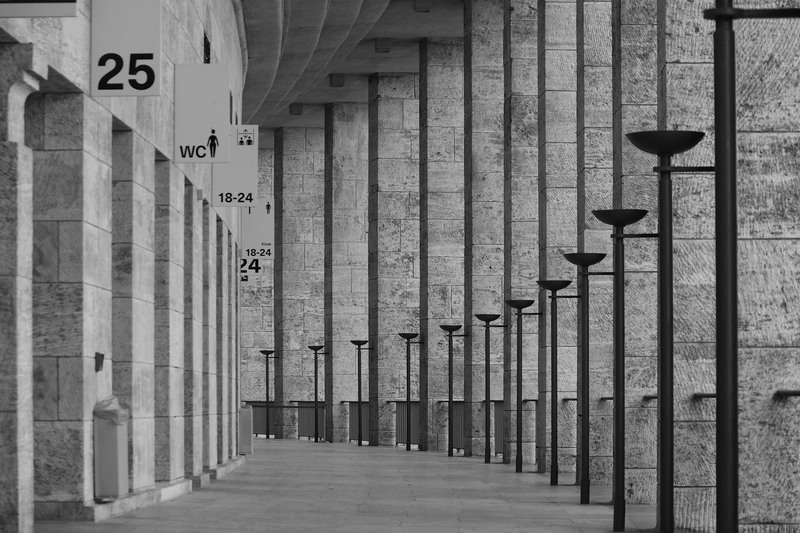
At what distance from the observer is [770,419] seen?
1235 centimetres

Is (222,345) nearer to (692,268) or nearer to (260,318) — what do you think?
(692,268)

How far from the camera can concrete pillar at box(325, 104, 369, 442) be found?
4806 centimetres

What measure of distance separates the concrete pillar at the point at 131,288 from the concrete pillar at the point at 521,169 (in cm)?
1462

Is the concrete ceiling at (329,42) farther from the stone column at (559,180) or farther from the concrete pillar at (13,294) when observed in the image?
the concrete pillar at (13,294)

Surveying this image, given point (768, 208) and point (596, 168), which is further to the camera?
point (596, 168)

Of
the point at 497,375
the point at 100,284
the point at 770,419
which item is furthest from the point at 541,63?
the point at 770,419

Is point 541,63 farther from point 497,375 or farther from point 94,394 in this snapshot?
point 94,394

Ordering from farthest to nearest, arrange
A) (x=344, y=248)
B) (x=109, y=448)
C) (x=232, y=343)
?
1. (x=344, y=248)
2. (x=232, y=343)
3. (x=109, y=448)

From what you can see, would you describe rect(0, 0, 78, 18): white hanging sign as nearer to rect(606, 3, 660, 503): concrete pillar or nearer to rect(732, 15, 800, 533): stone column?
rect(732, 15, 800, 533): stone column

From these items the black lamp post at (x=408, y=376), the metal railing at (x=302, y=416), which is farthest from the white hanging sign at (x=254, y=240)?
the metal railing at (x=302, y=416)

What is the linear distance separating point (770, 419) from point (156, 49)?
619 cm

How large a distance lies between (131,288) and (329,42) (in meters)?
21.2

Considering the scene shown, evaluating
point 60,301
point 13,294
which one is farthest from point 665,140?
point 60,301

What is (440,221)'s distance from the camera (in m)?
39.2
